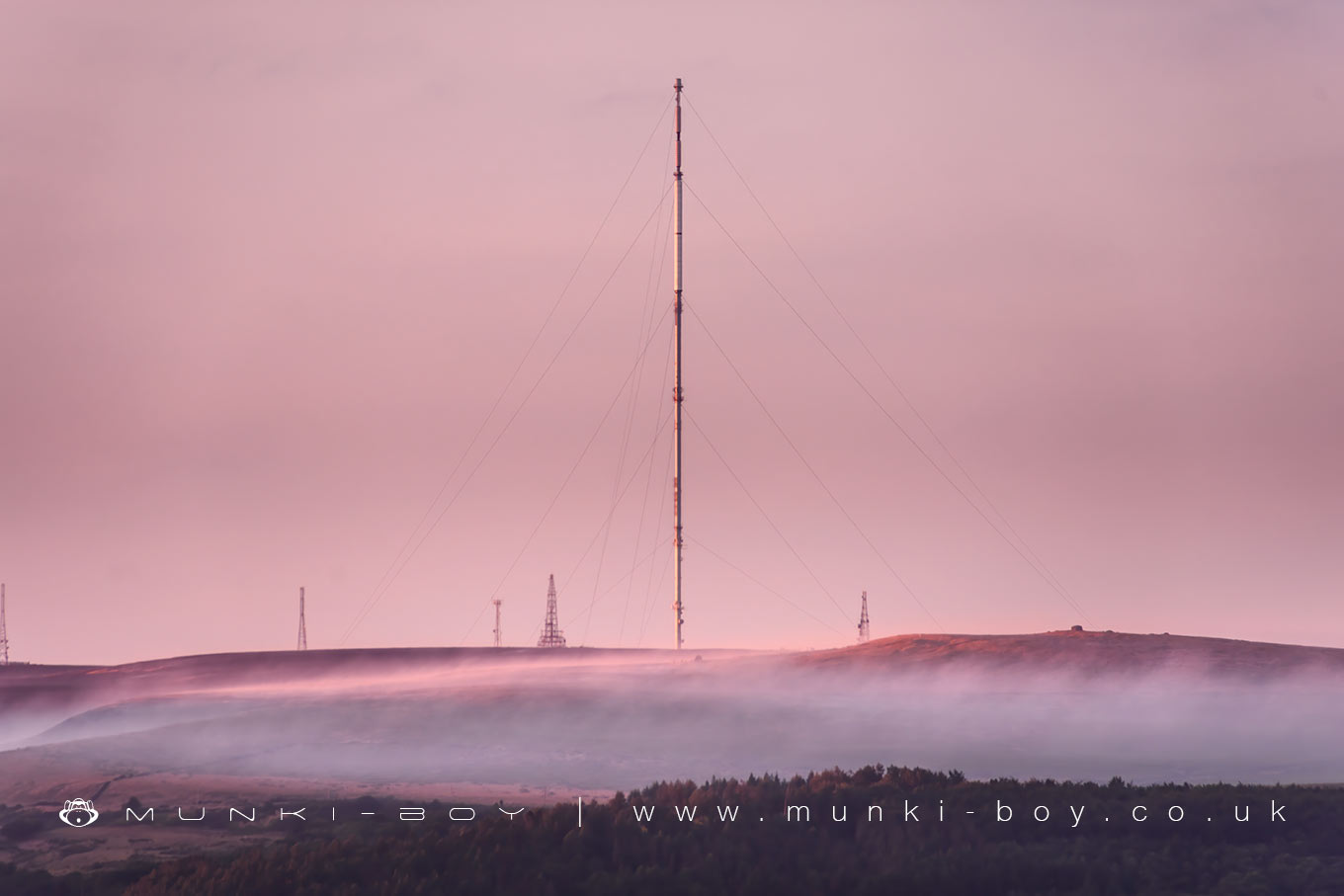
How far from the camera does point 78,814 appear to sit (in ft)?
108

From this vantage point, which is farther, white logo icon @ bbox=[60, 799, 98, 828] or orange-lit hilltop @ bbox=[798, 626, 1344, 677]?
orange-lit hilltop @ bbox=[798, 626, 1344, 677]

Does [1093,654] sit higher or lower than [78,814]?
higher

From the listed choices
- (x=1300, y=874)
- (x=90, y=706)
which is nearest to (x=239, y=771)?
(x=90, y=706)

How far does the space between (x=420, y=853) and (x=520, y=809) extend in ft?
17.9

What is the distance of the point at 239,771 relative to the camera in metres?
37.2

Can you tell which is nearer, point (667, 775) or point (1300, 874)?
point (1300, 874)

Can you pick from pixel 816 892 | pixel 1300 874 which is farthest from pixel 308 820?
pixel 1300 874

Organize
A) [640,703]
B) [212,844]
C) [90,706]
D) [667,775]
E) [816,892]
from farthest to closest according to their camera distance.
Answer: [90,706], [640,703], [667,775], [212,844], [816,892]

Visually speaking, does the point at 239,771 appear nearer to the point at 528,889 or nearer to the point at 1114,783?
the point at 528,889

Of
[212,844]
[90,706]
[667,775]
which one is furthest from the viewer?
[90,706]

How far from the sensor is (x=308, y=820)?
102ft

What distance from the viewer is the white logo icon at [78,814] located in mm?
32250

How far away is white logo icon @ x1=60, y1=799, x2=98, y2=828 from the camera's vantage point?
106 feet

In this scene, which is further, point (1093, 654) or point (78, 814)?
point (1093, 654)
